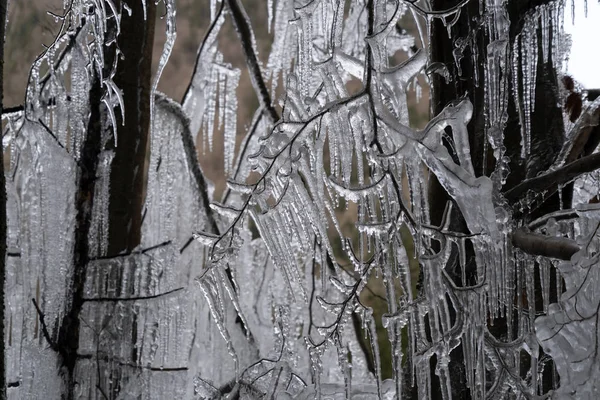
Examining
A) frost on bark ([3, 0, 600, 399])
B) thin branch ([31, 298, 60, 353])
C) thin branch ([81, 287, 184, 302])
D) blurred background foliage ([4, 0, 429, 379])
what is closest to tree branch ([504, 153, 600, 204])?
frost on bark ([3, 0, 600, 399])

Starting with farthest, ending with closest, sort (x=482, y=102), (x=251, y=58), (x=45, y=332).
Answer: (x=251, y=58), (x=45, y=332), (x=482, y=102)

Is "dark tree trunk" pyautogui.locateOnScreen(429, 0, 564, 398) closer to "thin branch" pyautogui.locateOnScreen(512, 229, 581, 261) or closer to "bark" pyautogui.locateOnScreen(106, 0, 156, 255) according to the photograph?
"thin branch" pyautogui.locateOnScreen(512, 229, 581, 261)

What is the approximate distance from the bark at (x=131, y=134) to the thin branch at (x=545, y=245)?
0.87 metres

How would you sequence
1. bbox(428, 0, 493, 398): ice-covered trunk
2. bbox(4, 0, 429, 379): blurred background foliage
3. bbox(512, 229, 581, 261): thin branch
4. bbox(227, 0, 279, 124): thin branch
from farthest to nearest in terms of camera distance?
bbox(4, 0, 429, 379): blurred background foliage → bbox(227, 0, 279, 124): thin branch → bbox(428, 0, 493, 398): ice-covered trunk → bbox(512, 229, 581, 261): thin branch

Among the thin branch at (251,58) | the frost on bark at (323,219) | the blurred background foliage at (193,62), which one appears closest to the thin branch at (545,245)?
the frost on bark at (323,219)

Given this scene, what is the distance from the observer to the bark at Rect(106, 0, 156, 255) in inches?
53.6

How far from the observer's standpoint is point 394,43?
1.42m

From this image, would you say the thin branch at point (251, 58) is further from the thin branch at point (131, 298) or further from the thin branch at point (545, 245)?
the thin branch at point (545, 245)

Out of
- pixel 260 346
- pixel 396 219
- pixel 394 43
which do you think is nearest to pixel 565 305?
pixel 396 219

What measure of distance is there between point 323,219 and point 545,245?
0.21 meters

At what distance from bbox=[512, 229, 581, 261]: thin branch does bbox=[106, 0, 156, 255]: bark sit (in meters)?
0.87

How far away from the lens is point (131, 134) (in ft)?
4.54

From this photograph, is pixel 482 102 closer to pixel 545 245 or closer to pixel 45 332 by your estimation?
pixel 545 245

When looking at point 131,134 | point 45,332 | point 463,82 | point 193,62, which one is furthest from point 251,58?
point 193,62
